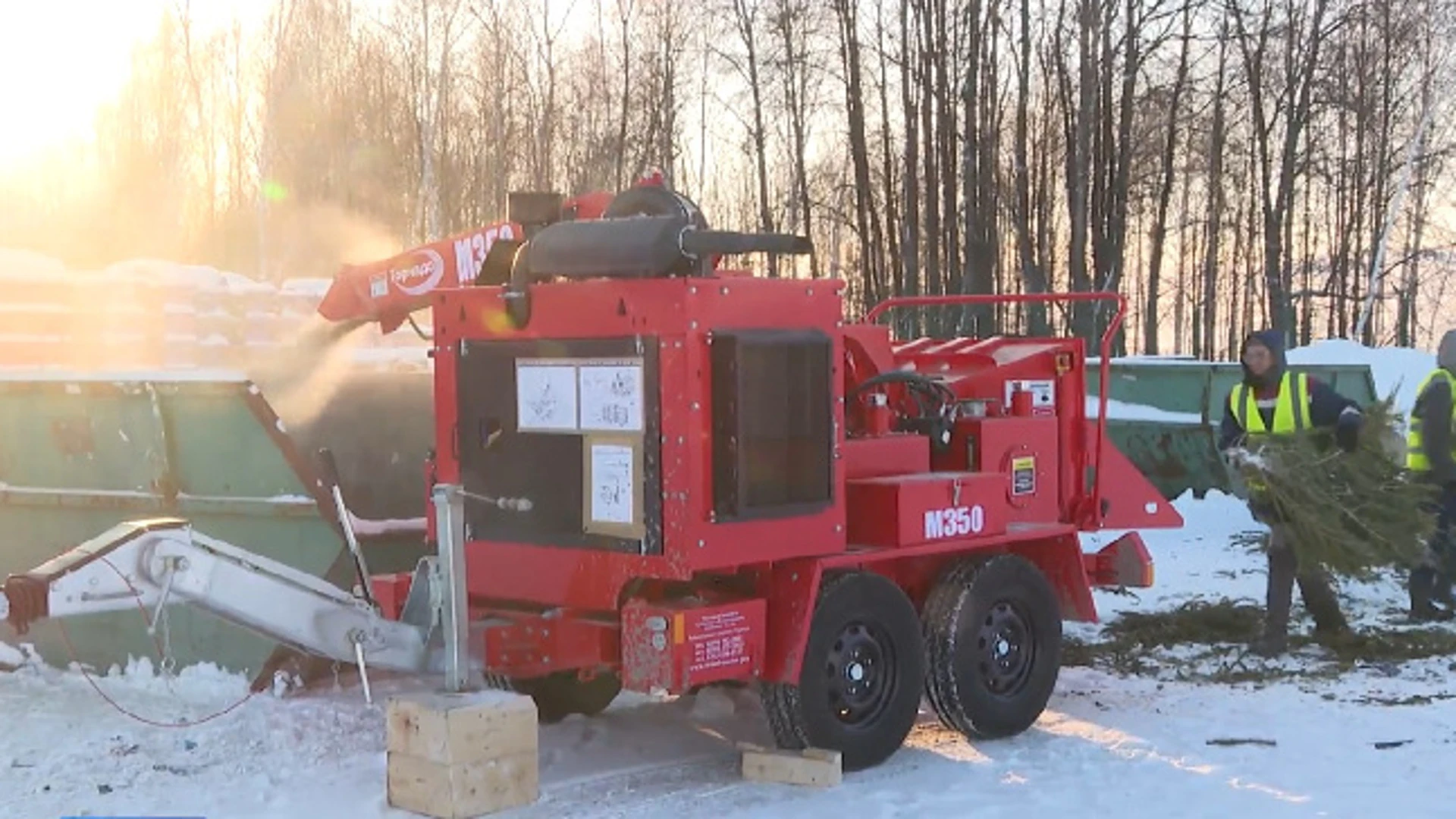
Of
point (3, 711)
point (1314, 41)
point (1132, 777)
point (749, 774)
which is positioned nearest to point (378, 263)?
point (3, 711)

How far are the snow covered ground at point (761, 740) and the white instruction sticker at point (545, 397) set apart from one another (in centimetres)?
139

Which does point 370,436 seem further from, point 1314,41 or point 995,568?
point 1314,41

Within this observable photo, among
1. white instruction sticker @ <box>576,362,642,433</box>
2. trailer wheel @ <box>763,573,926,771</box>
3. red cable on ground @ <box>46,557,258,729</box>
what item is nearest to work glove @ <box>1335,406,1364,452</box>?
trailer wheel @ <box>763,573,926,771</box>

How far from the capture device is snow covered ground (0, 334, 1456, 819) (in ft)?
18.4

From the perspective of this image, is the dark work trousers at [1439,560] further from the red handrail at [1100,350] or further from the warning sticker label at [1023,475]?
the warning sticker label at [1023,475]

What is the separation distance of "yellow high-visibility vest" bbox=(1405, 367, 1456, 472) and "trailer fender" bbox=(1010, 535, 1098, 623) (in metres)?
3.26

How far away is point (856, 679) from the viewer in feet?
20.2

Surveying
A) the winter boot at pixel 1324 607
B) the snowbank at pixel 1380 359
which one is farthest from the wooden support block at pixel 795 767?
the snowbank at pixel 1380 359

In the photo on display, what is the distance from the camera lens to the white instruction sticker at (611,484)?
5609 mm

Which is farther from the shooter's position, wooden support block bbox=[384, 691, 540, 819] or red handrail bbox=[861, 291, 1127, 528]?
red handrail bbox=[861, 291, 1127, 528]

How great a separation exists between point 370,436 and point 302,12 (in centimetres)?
2805

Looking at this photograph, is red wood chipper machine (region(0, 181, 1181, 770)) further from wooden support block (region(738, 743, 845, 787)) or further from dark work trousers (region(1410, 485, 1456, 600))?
dark work trousers (region(1410, 485, 1456, 600))

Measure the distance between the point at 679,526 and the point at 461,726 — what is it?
3.37ft

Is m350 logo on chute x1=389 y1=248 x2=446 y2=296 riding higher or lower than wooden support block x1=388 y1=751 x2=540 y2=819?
higher
